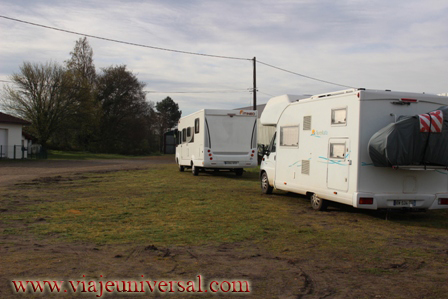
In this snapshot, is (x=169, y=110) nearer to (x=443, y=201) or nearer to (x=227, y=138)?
(x=227, y=138)

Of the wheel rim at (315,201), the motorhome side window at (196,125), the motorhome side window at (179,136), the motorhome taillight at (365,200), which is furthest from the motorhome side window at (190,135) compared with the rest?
the motorhome taillight at (365,200)

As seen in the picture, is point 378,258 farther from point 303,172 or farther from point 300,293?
point 303,172

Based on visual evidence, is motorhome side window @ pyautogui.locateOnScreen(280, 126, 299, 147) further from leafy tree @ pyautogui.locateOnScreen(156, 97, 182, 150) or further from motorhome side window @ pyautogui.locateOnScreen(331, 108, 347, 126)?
leafy tree @ pyautogui.locateOnScreen(156, 97, 182, 150)

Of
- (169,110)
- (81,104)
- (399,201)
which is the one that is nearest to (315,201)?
A: (399,201)

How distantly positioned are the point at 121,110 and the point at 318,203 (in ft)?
173

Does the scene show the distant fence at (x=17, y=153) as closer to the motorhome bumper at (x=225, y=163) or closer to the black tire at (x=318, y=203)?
the motorhome bumper at (x=225, y=163)

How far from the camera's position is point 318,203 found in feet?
36.6

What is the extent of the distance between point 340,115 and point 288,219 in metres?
2.54

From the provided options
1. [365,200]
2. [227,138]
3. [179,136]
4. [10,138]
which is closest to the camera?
[365,200]

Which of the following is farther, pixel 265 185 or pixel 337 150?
pixel 265 185

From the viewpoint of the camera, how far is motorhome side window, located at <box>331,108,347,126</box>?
9.80 m

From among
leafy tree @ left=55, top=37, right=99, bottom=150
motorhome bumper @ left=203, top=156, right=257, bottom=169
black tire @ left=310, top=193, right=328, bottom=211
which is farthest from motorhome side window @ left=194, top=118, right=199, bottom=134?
leafy tree @ left=55, top=37, right=99, bottom=150

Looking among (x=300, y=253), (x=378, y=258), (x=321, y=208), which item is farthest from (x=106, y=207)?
(x=378, y=258)

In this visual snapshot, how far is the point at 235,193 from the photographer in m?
14.6
